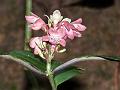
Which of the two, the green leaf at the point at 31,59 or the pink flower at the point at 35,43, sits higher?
the pink flower at the point at 35,43

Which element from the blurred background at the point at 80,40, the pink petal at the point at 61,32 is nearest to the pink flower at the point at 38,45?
the pink petal at the point at 61,32

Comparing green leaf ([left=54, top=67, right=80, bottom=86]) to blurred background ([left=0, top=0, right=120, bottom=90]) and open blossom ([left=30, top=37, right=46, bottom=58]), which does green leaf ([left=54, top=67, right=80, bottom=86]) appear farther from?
blurred background ([left=0, top=0, right=120, bottom=90])

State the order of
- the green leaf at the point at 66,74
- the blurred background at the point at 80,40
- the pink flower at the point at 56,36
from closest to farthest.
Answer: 1. the pink flower at the point at 56,36
2. the green leaf at the point at 66,74
3. the blurred background at the point at 80,40

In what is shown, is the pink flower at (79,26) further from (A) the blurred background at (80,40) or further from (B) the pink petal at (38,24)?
(A) the blurred background at (80,40)

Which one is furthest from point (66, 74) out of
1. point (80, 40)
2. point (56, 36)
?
point (80, 40)

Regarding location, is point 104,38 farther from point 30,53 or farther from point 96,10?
point 30,53

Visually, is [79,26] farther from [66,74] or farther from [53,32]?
[66,74]

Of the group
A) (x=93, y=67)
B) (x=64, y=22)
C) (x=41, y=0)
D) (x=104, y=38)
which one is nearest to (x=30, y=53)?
(x=64, y=22)
